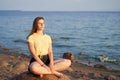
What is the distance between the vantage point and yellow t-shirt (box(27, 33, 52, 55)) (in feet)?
24.3

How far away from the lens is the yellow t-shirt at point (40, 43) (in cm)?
742

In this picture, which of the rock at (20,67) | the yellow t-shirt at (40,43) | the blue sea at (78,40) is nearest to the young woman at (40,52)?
the yellow t-shirt at (40,43)

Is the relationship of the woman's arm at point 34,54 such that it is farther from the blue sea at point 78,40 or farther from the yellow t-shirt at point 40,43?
the blue sea at point 78,40

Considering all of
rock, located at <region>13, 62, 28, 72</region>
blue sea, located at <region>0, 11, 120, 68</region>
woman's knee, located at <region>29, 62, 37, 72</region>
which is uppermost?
woman's knee, located at <region>29, 62, 37, 72</region>

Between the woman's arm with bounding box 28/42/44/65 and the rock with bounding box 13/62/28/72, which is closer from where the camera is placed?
the woman's arm with bounding box 28/42/44/65

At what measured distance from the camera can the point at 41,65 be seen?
732cm

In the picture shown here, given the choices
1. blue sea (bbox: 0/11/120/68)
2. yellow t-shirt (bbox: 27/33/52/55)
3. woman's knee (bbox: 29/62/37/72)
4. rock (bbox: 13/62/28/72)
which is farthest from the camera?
blue sea (bbox: 0/11/120/68)

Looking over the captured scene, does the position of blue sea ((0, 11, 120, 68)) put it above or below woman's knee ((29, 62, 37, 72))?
below

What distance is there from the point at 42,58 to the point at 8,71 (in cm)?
448

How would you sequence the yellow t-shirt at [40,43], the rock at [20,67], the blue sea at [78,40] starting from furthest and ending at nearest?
the blue sea at [78,40] < the rock at [20,67] < the yellow t-shirt at [40,43]

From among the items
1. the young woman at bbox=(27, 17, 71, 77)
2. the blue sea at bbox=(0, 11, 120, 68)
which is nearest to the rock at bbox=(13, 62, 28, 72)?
the young woman at bbox=(27, 17, 71, 77)

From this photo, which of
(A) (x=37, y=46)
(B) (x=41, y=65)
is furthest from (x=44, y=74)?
(A) (x=37, y=46)

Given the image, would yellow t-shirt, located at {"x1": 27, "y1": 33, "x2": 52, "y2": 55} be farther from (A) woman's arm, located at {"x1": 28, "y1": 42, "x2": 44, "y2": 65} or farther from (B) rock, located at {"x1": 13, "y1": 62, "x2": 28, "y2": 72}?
(B) rock, located at {"x1": 13, "y1": 62, "x2": 28, "y2": 72}

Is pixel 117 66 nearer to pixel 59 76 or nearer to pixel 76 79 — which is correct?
pixel 76 79
